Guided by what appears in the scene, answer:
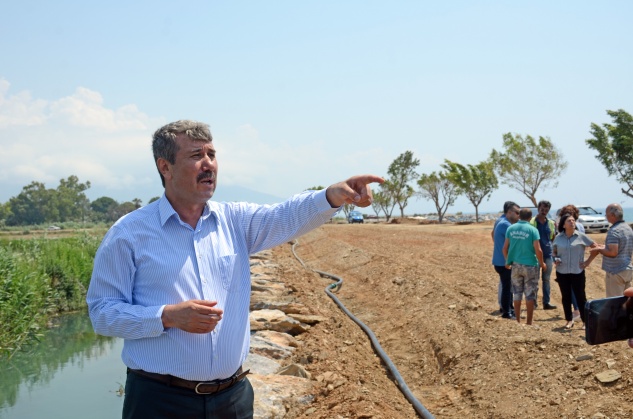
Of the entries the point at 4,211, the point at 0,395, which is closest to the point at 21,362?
the point at 0,395

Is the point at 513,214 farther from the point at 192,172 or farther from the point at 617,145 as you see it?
the point at 617,145

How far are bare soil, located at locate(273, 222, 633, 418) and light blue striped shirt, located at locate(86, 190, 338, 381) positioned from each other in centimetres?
285

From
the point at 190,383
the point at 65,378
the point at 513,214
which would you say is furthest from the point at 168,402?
the point at 65,378

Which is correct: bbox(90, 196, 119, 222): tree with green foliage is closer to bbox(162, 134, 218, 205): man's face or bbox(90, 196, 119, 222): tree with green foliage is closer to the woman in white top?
the woman in white top

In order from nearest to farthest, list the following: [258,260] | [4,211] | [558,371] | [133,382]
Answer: [133,382]
[558,371]
[258,260]
[4,211]

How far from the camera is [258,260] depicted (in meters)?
21.2

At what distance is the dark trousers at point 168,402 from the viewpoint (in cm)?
306

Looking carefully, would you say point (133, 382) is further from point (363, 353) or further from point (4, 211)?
point (4, 211)

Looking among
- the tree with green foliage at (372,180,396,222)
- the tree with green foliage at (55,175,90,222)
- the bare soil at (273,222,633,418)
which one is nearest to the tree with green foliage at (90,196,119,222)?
the tree with green foliage at (55,175,90,222)

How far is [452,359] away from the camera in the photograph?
8.39 m

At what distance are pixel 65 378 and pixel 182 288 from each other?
10224 mm

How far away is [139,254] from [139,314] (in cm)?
29

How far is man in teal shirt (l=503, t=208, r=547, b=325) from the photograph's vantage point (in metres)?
9.61

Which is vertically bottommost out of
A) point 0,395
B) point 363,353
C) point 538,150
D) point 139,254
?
point 0,395
